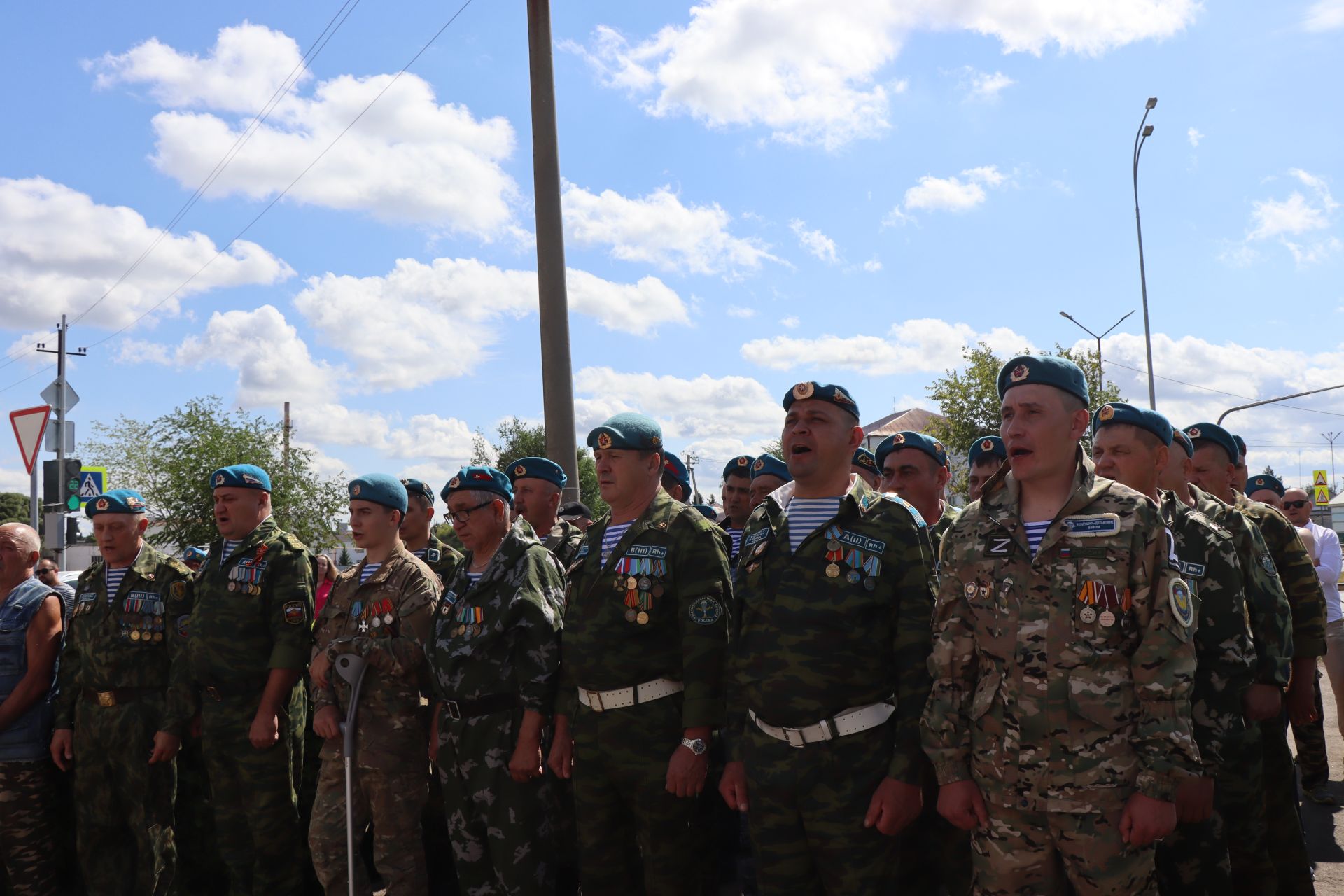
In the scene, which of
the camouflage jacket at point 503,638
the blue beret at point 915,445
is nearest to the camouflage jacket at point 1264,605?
the blue beret at point 915,445

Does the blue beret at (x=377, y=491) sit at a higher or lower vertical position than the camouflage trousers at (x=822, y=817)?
higher

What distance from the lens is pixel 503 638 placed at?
438 cm

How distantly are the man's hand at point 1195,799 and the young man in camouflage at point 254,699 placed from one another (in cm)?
411

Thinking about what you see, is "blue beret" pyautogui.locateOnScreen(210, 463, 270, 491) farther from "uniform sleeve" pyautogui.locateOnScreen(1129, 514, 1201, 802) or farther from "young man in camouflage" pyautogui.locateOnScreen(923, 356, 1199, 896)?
"uniform sleeve" pyautogui.locateOnScreen(1129, 514, 1201, 802)

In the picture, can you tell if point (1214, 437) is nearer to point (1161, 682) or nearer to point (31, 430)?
point (1161, 682)

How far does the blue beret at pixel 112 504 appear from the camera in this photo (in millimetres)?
5734

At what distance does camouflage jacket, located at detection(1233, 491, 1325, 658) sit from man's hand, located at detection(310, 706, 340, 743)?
4.34 m

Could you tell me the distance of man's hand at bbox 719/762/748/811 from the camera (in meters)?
3.54

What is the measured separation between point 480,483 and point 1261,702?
353 centimetres

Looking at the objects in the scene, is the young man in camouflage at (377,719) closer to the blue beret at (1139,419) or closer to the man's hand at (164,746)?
the man's hand at (164,746)

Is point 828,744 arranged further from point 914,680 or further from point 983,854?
point 983,854

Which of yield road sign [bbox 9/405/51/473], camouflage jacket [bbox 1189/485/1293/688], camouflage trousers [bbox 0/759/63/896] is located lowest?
camouflage trousers [bbox 0/759/63/896]

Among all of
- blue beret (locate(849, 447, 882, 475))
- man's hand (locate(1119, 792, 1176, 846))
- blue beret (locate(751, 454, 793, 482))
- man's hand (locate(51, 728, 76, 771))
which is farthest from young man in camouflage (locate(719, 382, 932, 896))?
man's hand (locate(51, 728, 76, 771))

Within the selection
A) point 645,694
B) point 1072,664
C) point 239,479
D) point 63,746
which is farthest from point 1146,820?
point 63,746
